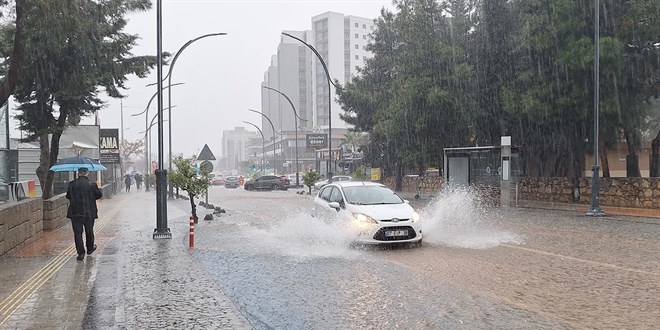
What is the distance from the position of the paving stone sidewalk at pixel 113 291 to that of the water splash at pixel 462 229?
18.8 feet

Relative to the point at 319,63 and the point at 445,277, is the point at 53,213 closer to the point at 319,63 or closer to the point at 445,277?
the point at 445,277

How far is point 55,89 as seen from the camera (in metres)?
18.3

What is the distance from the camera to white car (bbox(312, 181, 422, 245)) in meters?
12.5

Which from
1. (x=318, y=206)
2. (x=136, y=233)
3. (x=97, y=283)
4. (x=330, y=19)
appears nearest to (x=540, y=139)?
(x=318, y=206)

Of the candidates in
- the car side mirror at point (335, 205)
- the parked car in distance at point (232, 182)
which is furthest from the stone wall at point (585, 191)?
the parked car in distance at point (232, 182)

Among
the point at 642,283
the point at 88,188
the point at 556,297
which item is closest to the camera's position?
the point at 556,297

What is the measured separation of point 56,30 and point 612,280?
A: 11588 mm

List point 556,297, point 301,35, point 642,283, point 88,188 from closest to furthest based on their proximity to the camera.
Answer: point 556,297, point 642,283, point 88,188, point 301,35

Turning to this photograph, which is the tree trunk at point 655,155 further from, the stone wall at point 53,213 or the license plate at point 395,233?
the stone wall at point 53,213

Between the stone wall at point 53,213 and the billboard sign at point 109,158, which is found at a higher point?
the billboard sign at point 109,158

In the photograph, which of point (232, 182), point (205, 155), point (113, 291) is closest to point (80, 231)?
point (113, 291)

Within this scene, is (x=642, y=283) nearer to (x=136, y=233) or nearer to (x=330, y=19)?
(x=136, y=233)

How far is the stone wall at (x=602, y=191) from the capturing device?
75.6 ft

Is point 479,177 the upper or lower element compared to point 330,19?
lower
